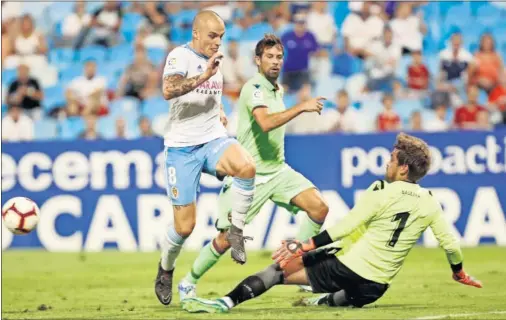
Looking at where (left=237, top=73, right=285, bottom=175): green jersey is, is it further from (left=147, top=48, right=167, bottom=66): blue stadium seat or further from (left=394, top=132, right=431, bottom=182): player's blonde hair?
(left=147, top=48, right=167, bottom=66): blue stadium seat

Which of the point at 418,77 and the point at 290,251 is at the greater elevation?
the point at 418,77

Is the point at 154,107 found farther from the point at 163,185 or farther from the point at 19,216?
the point at 19,216

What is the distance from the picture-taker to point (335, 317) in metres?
7.84

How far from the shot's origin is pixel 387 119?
1619 cm

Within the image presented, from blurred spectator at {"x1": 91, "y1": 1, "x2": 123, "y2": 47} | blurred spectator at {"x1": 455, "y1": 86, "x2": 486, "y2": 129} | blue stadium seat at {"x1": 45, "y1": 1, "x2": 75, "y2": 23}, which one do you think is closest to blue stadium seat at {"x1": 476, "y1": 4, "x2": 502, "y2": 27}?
blurred spectator at {"x1": 455, "y1": 86, "x2": 486, "y2": 129}

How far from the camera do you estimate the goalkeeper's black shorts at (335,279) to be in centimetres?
817

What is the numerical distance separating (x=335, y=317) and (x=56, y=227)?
8.33m

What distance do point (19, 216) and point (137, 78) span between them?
8663mm

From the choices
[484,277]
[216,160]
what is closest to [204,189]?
[484,277]

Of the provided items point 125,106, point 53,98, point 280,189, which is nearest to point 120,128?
point 125,106

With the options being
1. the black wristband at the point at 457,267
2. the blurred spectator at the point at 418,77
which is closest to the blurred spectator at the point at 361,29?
the blurred spectator at the point at 418,77

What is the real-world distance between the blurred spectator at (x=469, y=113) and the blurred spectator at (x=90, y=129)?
230 inches

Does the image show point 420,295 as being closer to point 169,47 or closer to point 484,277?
point 484,277

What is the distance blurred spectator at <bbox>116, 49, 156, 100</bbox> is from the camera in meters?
17.9
